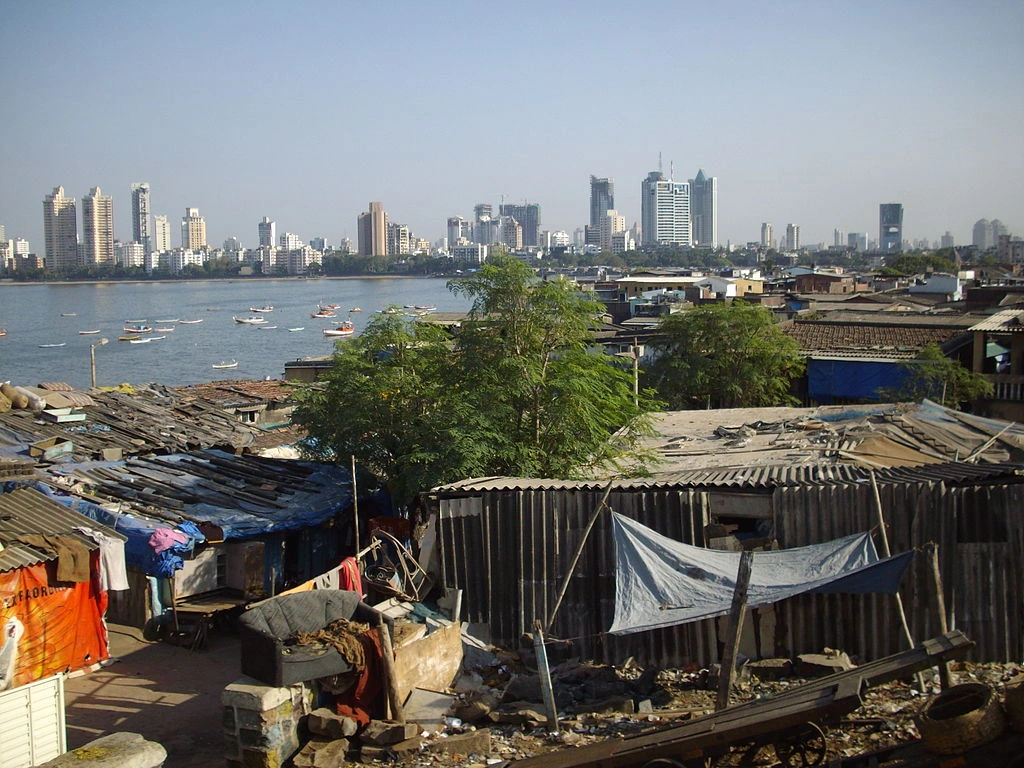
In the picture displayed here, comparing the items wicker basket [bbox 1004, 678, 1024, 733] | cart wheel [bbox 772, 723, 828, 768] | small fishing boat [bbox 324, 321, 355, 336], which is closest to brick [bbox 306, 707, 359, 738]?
cart wheel [bbox 772, 723, 828, 768]

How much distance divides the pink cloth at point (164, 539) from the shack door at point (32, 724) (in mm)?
3046

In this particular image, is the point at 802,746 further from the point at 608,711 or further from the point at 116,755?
the point at 116,755

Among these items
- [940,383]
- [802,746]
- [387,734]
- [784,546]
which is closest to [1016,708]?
[802,746]

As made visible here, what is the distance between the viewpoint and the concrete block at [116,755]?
5121 millimetres

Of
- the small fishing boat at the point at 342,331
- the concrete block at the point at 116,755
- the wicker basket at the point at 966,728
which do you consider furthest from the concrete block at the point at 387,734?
the small fishing boat at the point at 342,331

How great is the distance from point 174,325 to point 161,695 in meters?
75.4

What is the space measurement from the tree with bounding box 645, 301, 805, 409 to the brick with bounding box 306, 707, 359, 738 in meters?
14.8

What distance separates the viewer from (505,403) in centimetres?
965

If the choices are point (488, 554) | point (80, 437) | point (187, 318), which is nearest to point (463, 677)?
point (488, 554)

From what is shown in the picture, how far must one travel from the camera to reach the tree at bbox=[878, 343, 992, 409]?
1808cm

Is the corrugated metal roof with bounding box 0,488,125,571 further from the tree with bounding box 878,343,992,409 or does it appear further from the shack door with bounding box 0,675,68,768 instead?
the tree with bounding box 878,343,992,409

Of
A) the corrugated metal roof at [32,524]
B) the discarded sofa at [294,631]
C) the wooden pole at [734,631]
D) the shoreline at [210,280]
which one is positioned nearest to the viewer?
the wooden pole at [734,631]

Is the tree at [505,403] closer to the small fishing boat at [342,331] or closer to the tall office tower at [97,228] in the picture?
the small fishing boat at [342,331]

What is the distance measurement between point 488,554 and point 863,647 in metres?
2.66
